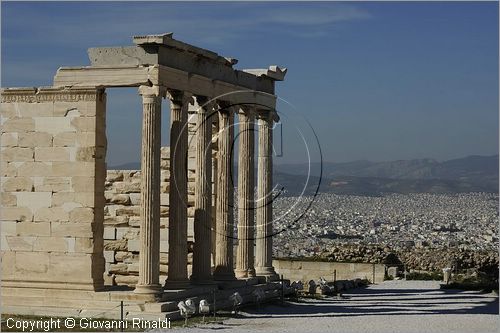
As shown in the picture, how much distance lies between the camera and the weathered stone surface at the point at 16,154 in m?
30.6

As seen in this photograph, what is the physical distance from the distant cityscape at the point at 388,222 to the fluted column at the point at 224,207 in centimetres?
615

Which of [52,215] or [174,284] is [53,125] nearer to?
[52,215]

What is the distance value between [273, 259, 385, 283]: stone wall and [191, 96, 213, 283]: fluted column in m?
11.9

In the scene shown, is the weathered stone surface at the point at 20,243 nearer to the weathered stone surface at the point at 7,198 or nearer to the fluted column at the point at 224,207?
the weathered stone surface at the point at 7,198

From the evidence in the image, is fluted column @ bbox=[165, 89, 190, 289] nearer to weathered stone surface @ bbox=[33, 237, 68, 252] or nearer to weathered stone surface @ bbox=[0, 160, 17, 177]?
weathered stone surface @ bbox=[33, 237, 68, 252]

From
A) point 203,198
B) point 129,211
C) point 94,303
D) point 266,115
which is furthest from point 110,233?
point 266,115

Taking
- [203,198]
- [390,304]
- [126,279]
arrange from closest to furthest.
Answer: [203,198], [126,279], [390,304]

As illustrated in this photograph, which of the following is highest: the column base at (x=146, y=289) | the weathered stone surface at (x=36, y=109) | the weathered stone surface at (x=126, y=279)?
the weathered stone surface at (x=36, y=109)

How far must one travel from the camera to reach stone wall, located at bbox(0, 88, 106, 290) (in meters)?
30.1

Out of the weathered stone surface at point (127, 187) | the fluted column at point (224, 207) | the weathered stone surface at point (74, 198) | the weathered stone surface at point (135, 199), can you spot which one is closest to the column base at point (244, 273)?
the fluted column at point (224, 207)

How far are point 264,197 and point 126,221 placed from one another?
4614mm

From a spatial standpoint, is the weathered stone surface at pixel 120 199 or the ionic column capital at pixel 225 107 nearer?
the ionic column capital at pixel 225 107

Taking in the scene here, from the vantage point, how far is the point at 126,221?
113 ft

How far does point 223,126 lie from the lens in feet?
113
